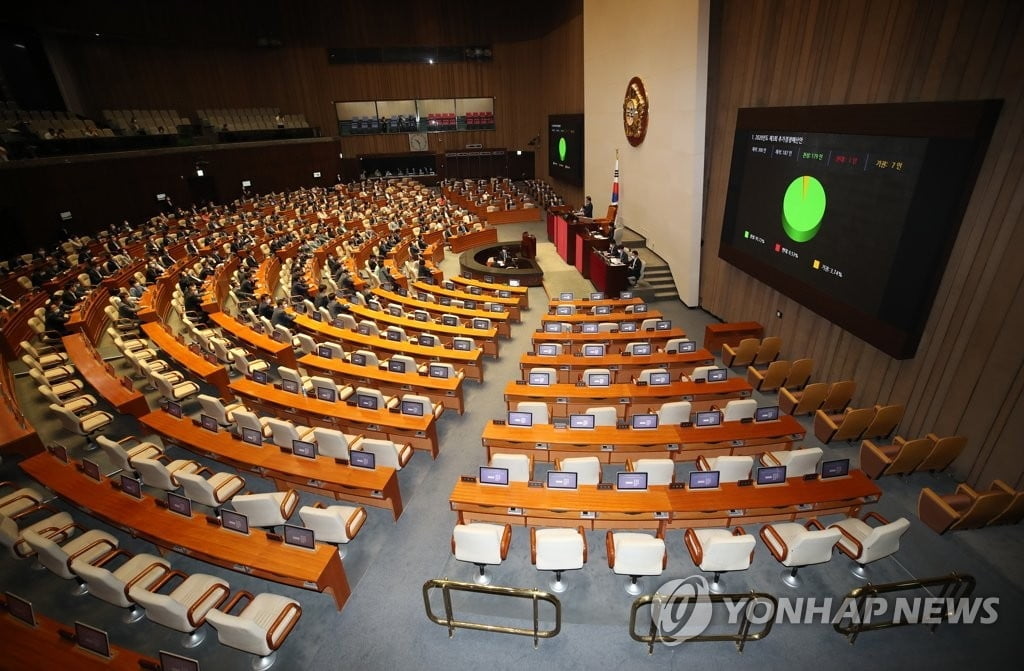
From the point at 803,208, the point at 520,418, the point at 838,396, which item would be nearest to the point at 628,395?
the point at 520,418

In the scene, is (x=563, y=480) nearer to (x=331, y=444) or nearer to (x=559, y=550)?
(x=559, y=550)

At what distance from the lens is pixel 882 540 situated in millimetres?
5277

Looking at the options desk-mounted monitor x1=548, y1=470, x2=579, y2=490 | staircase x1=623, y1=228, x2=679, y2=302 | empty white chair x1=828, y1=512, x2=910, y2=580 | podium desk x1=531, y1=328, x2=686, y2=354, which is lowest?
staircase x1=623, y1=228, x2=679, y2=302

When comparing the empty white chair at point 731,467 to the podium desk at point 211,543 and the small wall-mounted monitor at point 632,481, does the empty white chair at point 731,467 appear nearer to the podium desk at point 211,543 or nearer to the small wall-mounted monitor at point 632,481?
the small wall-mounted monitor at point 632,481

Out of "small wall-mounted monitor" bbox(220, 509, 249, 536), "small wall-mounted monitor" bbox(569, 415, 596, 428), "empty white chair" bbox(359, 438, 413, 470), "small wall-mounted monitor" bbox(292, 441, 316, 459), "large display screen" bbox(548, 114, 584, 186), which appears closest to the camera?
"small wall-mounted monitor" bbox(220, 509, 249, 536)

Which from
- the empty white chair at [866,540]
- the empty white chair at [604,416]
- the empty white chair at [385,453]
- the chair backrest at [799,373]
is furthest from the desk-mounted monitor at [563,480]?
the chair backrest at [799,373]

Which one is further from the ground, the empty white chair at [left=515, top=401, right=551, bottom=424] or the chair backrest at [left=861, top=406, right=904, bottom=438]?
the empty white chair at [left=515, top=401, right=551, bottom=424]

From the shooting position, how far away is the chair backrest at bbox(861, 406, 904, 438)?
7988 mm

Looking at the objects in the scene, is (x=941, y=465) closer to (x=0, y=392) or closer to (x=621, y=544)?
(x=621, y=544)

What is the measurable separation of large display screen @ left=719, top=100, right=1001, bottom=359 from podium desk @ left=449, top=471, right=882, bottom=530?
10.9ft

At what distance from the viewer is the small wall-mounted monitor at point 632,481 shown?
19.8 feet

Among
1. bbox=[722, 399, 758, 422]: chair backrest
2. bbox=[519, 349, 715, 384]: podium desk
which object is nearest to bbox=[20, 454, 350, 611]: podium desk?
bbox=[519, 349, 715, 384]: podium desk

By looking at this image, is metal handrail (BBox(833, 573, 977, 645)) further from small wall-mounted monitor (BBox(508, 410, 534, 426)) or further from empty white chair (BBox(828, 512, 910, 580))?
small wall-mounted monitor (BBox(508, 410, 534, 426))

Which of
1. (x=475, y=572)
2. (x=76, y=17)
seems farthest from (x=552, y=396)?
(x=76, y=17)
